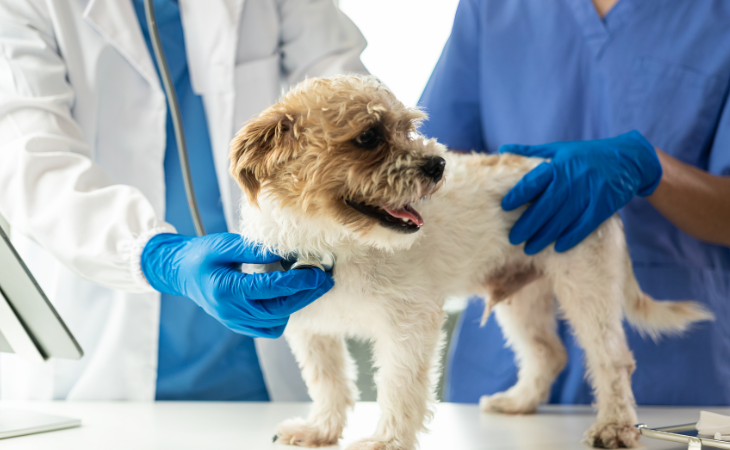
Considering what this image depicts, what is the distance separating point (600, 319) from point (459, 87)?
3.35 ft

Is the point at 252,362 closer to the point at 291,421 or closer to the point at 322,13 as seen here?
the point at 291,421

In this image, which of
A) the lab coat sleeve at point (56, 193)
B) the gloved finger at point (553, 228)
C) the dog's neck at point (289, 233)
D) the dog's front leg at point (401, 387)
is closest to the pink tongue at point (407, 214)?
the dog's neck at point (289, 233)

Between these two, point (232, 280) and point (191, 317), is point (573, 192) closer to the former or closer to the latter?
point (232, 280)

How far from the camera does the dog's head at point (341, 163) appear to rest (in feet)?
3.28

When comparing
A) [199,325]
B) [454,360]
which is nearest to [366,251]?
[199,325]

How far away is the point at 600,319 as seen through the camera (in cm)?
138

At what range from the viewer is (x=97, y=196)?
1243 mm

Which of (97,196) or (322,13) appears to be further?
(322,13)

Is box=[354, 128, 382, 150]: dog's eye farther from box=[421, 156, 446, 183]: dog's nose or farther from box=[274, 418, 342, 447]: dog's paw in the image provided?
box=[274, 418, 342, 447]: dog's paw

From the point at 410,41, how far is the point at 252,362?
2.68 metres

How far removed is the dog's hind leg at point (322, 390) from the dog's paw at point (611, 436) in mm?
590

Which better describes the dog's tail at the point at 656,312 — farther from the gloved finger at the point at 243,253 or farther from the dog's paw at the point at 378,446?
the gloved finger at the point at 243,253

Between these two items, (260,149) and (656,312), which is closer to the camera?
(260,149)

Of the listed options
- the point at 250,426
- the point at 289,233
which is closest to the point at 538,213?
the point at 289,233
